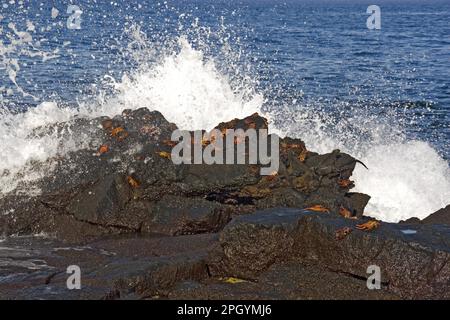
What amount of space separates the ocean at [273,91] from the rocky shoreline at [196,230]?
2.41ft

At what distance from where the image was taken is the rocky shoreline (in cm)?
549

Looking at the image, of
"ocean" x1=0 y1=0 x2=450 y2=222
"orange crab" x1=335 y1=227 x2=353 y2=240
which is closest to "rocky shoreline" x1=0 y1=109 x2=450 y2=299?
"orange crab" x1=335 y1=227 x2=353 y2=240

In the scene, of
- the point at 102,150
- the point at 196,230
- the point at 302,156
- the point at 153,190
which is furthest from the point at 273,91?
the point at 196,230

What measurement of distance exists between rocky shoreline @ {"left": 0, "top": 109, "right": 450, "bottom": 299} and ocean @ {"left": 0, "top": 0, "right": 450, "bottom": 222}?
0.73 meters

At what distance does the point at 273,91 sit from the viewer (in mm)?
22156

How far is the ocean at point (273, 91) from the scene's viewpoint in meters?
11.4

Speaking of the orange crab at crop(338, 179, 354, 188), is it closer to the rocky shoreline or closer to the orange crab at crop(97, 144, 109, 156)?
the rocky shoreline

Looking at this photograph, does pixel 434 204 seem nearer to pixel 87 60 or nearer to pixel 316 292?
pixel 316 292

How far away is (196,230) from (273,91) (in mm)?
14745

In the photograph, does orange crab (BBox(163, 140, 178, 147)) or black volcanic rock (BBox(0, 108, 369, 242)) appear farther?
orange crab (BBox(163, 140, 178, 147))

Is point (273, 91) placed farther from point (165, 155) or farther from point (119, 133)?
point (165, 155)

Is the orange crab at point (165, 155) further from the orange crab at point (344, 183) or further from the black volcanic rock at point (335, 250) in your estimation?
the black volcanic rock at point (335, 250)

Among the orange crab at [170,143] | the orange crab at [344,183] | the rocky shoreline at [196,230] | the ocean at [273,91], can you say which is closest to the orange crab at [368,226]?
the rocky shoreline at [196,230]

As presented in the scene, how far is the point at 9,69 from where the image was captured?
23641mm
